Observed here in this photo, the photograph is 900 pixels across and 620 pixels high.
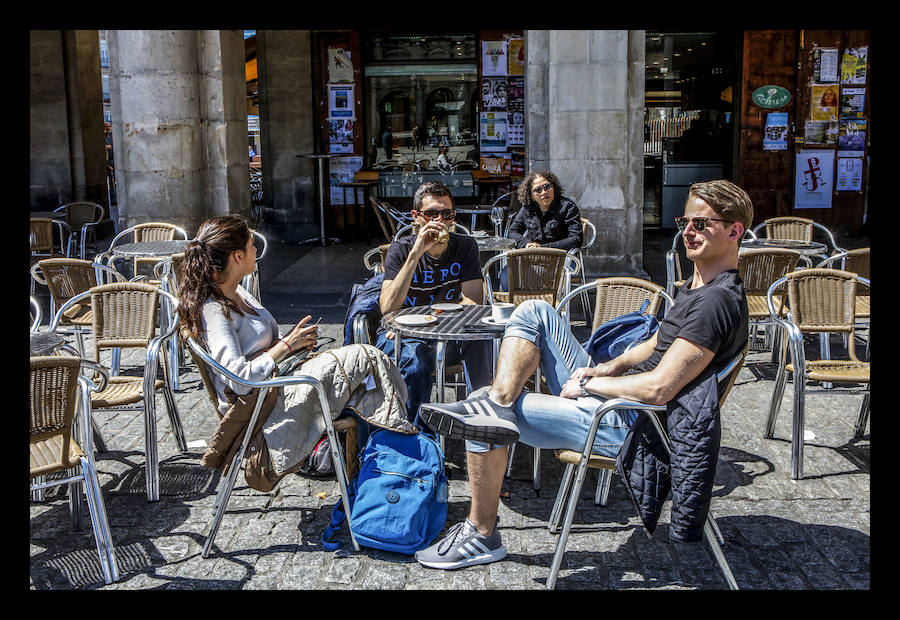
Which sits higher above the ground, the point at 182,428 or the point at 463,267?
the point at 463,267

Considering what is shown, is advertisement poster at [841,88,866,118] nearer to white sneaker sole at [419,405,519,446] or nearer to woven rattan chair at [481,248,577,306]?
woven rattan chair at [481,248,577,306]

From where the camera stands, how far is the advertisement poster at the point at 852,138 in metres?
12.6

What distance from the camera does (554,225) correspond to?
7199 millimetres

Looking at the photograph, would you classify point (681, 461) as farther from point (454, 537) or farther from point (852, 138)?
point (852, 138)

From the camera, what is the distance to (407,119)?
1407 centimetres

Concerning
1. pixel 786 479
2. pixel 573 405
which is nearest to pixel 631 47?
pixel 786 479

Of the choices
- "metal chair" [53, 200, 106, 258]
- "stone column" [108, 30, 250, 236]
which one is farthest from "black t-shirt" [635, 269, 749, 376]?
"metal chair" [53, 200, 106, 258]

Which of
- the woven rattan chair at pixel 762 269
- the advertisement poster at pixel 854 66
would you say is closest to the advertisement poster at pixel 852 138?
the advertisement poster at pixel 854 66

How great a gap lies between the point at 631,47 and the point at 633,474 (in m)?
6.65

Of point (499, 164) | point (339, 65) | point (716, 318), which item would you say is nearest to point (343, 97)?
point (339, 65)

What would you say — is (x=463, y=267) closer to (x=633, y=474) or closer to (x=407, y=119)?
(x=633, y=474)

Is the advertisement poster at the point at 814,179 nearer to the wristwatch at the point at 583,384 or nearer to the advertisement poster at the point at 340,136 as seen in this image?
the advertisement poster at the point at 340,136

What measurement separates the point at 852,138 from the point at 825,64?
3.65 ft
